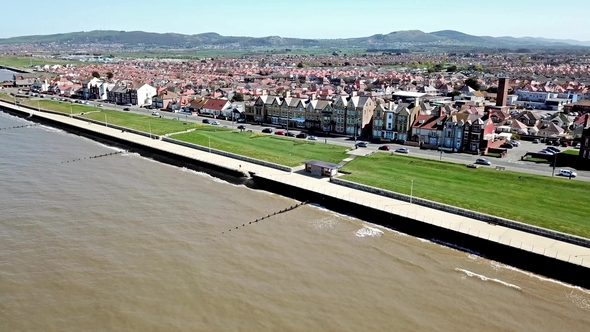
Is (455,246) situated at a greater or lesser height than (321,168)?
lesser

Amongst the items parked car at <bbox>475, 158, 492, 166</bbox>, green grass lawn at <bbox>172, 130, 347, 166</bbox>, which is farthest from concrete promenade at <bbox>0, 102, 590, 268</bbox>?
parked car at <bbox>475, 158, 492, 166</bbox>

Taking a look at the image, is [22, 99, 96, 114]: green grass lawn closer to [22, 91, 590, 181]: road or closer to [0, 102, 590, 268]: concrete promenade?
[22, 91, 590, 181]: road

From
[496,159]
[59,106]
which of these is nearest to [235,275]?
[496,159]

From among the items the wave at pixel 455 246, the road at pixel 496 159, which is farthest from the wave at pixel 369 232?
the road at pixel 496 159

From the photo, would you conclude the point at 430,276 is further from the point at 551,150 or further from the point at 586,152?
the point at 551,150

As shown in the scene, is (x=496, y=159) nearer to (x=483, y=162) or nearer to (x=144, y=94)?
(x=483, y=162)

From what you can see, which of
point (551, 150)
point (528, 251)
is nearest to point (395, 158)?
point (551, 150)

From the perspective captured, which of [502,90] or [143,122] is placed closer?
[143,122]
